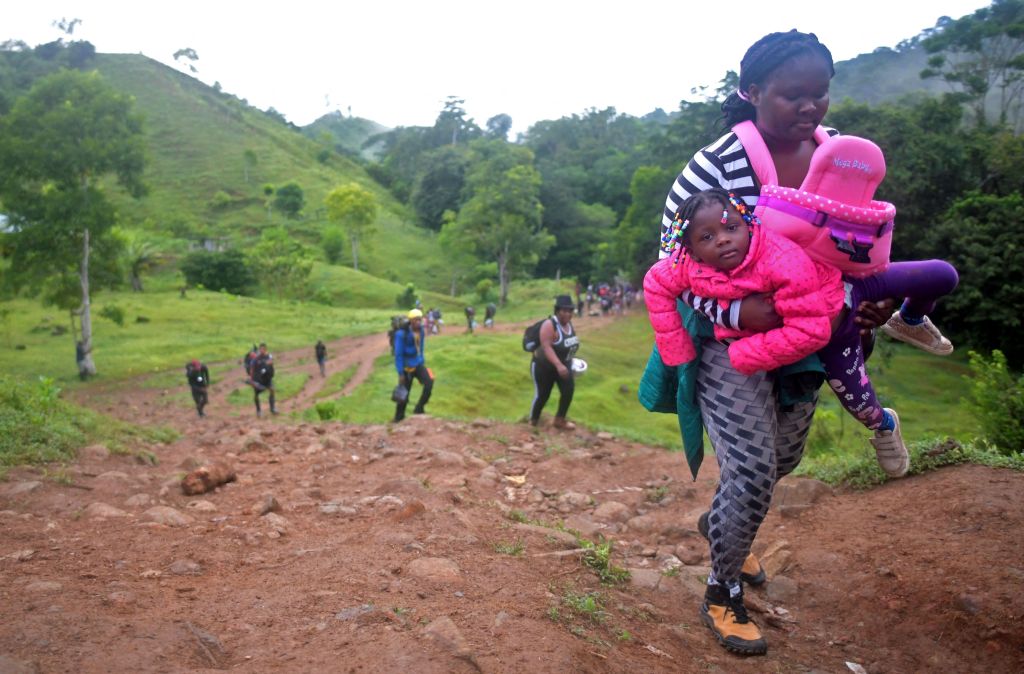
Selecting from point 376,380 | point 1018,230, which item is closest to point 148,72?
point 376,380

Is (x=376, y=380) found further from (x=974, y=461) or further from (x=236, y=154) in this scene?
(x=236, y=154)

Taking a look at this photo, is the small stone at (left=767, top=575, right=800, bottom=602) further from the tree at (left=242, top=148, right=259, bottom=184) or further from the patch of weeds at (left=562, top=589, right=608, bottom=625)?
the tree at (left=242, top=148, right=259, bottom=184)

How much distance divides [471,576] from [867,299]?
71.8 inches

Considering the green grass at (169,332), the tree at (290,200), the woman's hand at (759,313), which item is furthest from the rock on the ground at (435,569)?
the tree at (290,200)

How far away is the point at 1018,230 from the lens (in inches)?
783

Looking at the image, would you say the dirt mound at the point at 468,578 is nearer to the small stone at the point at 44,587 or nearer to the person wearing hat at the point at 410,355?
the small stone at the point at 44,587

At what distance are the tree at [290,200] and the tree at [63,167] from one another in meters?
39.4

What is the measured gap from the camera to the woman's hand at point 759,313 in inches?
97.1

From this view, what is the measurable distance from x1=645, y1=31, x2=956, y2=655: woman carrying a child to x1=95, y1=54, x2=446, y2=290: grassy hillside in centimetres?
4491

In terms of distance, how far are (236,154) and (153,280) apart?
36752 millimetres

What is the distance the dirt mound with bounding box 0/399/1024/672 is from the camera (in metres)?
2.28

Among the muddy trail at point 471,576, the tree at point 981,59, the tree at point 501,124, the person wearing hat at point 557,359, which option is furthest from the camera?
the tree at point 501,124

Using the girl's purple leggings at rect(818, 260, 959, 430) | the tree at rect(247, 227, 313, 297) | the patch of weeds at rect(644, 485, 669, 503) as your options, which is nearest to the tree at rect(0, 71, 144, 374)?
the tree at rect(247, 227, 313, 297)

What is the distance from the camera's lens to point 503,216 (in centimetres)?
3938
